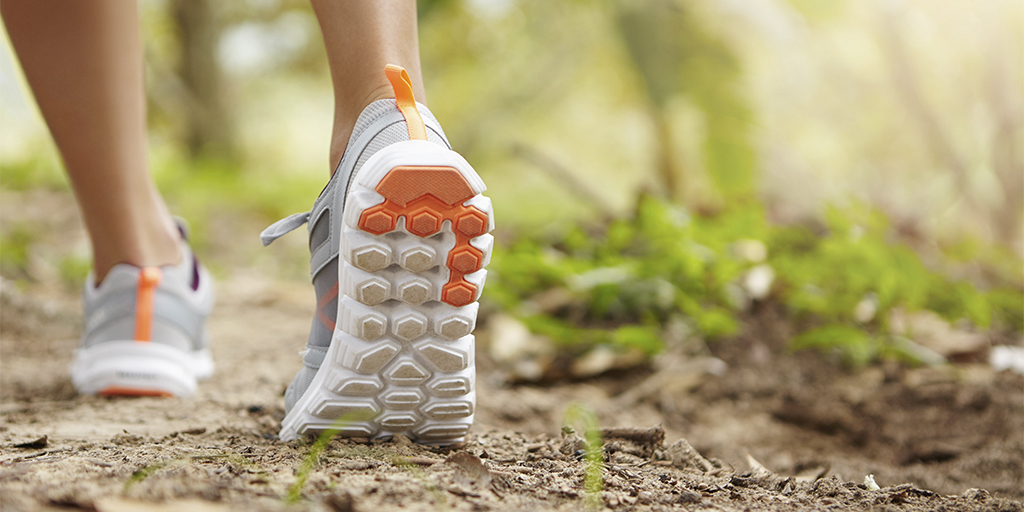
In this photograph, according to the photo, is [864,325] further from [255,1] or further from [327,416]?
[255,1]

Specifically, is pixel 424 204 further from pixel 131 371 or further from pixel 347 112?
pixel 131 371

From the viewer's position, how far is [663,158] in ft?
→ 15.9

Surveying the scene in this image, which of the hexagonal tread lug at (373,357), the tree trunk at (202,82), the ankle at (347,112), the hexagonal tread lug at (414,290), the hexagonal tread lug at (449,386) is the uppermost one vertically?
the tree trunk at (202,82)

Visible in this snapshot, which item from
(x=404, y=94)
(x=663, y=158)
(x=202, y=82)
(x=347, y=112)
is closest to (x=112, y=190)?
(x=347, y=112)

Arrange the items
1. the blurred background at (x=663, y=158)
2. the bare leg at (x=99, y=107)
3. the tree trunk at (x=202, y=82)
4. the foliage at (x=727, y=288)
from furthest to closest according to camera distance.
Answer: the tree trunk at (x=202, y=82) < the blurred background at (x=663, y=158) < the foliage at (x=727, y=288) < the bare leg at (x=99, y=107)

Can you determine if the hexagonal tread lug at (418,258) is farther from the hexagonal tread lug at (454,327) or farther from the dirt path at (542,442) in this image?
the dirt path at (542,442)

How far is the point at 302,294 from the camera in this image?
2625 millimetres

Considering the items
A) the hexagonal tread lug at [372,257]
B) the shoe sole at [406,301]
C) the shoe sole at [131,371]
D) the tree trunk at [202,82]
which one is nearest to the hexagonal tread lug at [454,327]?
the shoe sole at [406,301]

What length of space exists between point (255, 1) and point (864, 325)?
285 inches

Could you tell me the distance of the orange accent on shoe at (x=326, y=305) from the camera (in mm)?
932

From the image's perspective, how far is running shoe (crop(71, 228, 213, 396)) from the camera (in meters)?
1.30

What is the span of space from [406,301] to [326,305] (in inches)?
6.7

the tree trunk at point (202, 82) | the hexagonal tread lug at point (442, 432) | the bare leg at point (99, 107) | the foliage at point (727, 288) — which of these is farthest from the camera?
the tree trunk at point (202, 82)

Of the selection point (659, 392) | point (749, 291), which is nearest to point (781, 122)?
point (749, 291)
